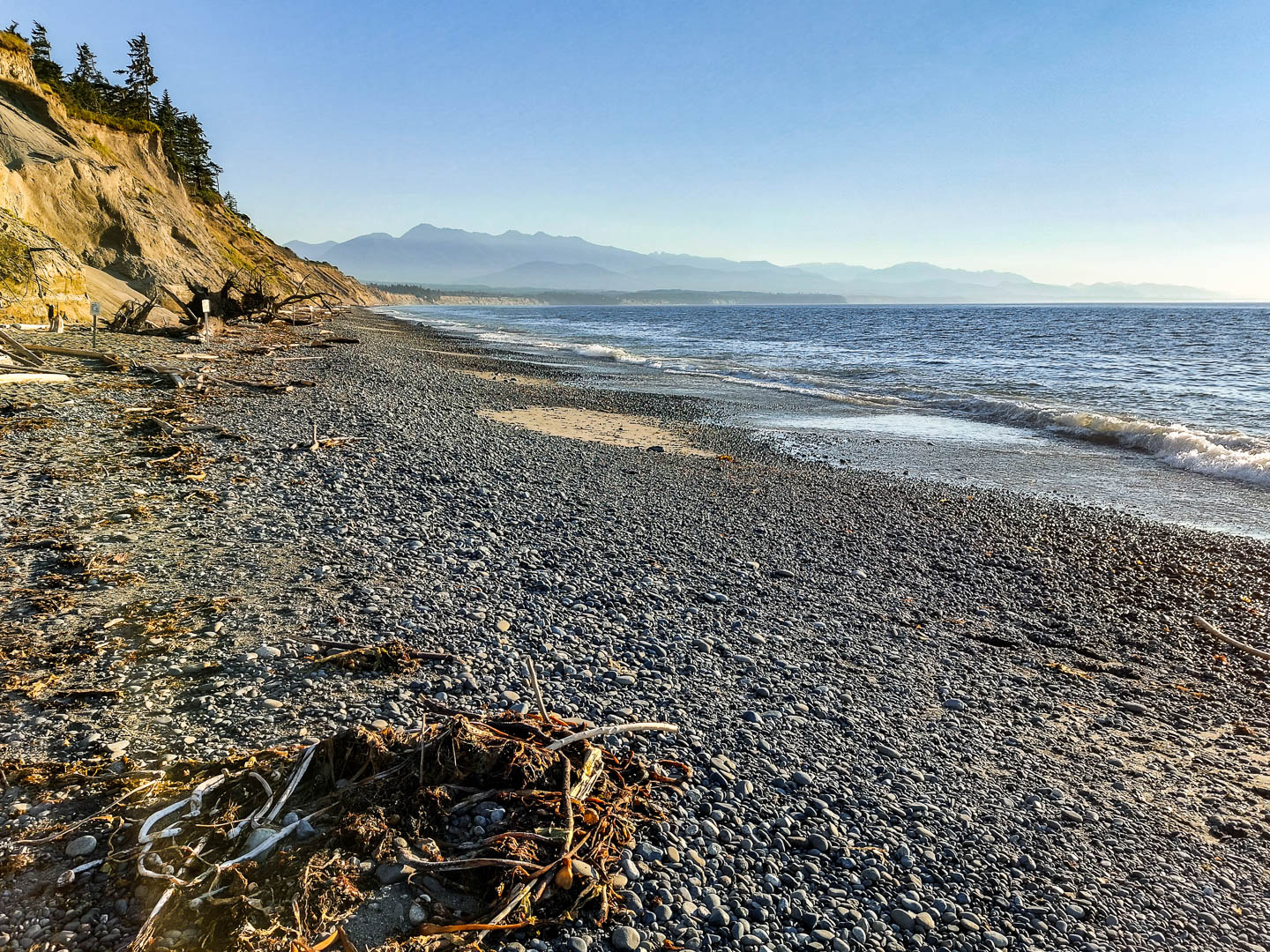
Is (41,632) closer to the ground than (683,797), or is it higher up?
higher up

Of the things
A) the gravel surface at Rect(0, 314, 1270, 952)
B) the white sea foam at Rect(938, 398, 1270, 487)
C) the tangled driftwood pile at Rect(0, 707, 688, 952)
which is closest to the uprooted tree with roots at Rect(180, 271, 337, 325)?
the gravel surface at Rect(0, 314, 1270, 952)

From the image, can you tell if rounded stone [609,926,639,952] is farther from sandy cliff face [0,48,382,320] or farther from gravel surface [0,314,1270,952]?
sandy cliff face [0,48,382,320]

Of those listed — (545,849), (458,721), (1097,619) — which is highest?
(458,721)

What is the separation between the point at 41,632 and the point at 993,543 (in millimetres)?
11051

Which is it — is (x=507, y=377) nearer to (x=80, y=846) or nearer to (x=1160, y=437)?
(x=1160, y=437)

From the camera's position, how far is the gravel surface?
3.80 meters

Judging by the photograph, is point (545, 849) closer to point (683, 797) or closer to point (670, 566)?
point (683, 797)

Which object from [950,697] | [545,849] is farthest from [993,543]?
[545,849]

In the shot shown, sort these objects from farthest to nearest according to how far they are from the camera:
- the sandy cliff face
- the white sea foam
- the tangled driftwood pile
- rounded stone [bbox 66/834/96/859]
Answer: the sandy cliff face < the white sea foam < rounded stone [bbox 66/834/96/859] < the tangled driftwood pile

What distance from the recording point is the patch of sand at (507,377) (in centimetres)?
2514

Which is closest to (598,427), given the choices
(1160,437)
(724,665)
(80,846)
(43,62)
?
(724,665)

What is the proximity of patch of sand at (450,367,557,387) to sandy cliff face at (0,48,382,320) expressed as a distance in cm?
1088

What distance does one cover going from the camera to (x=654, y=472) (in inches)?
514

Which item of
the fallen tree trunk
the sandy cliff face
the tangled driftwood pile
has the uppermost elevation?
the sandy cliff face
